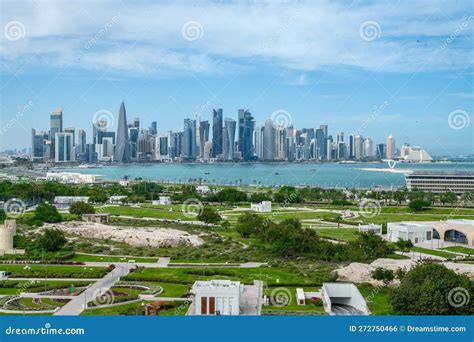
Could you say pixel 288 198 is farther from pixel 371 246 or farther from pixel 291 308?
pixel 291 308

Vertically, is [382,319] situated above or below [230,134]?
below

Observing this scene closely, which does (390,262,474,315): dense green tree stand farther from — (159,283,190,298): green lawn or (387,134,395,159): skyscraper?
(387,134,395,159): skyscraper

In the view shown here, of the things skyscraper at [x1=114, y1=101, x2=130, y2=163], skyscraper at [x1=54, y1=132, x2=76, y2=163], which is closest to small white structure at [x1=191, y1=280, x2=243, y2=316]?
skyscraper at [x1=114, y1=101, x2=130, y2=163]

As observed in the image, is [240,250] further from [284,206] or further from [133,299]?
[284,206]

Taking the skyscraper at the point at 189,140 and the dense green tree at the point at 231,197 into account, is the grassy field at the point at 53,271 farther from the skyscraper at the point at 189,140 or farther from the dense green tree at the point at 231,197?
the skyscraper at the point at 189,140

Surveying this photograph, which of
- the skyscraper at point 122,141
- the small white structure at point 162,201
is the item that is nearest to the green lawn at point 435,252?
the small white structure at point 162,201

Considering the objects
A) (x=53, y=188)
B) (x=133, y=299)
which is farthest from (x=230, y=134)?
(x=133, y=299)
